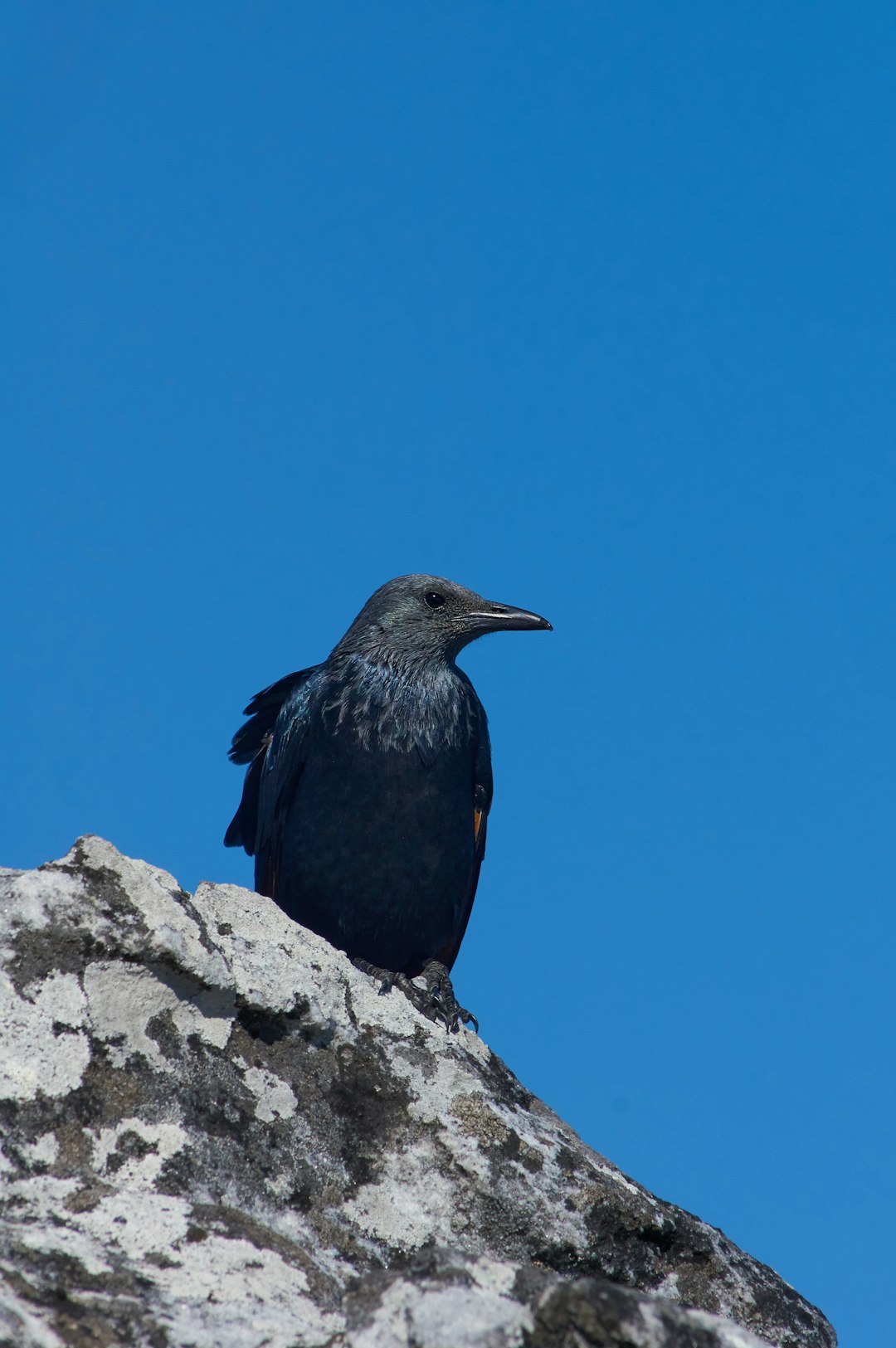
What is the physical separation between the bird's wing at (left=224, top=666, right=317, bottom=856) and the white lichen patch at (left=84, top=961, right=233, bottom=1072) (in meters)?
4.29

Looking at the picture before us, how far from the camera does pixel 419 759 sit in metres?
8.01

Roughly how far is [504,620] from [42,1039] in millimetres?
5001

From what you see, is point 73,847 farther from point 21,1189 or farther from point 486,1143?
point 486,1143

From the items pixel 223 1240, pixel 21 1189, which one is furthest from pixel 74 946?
pixel 223 1240

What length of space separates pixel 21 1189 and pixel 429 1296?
1.32 m

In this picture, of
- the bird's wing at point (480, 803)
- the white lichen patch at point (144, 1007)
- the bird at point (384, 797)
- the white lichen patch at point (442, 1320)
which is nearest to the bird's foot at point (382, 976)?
the white lichen patch at point (144, 1007)

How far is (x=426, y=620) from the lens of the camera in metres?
8.64

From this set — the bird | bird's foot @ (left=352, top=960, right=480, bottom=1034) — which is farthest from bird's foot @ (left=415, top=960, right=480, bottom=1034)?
the bird

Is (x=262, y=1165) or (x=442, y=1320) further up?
(x=262, y=1165)

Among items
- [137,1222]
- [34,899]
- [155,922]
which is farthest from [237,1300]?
[34,899]

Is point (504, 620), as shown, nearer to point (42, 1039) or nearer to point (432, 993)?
point (432, 993)

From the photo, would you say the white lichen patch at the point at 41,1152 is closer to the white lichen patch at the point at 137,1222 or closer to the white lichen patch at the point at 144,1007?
the white lichen patch at the point at 137,1222

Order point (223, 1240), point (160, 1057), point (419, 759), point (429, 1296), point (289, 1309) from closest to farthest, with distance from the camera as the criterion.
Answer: point (429, 1296) → point (289, 1309) → point (223, 1240) → point (160, 1057) → point (419, 759)

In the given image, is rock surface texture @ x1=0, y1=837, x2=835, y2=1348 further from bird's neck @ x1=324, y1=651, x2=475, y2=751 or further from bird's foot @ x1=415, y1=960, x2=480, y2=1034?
bird's neck @ x1=324, y1=651, x2=475, y2=751
